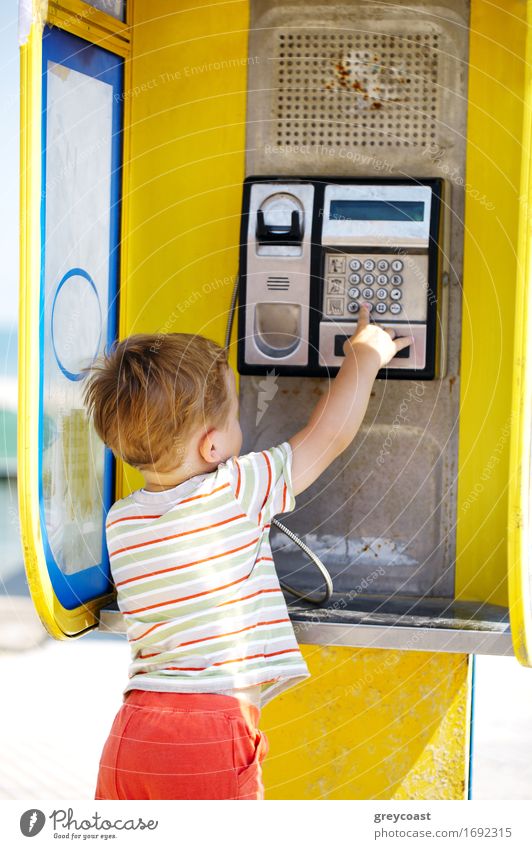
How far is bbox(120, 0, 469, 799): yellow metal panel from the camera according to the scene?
2172 mm

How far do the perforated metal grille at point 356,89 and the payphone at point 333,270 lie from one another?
15cm

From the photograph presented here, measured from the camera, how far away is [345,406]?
1.90 meters

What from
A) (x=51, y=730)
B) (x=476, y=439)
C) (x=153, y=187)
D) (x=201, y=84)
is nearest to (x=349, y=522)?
(x=476, y=439)

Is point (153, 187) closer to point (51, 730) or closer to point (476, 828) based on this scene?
point (476, 828)

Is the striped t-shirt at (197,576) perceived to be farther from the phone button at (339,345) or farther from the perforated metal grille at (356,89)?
the perforated metal grille at (356,89)

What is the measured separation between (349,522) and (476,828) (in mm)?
709

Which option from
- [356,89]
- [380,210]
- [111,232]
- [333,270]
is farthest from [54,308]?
[356,89]

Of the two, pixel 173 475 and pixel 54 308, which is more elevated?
pixel 54 308

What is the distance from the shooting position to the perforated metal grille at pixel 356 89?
2.20 m

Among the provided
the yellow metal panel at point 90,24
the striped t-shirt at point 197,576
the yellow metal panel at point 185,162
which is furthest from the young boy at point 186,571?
the yellow metal panel at point 90,24

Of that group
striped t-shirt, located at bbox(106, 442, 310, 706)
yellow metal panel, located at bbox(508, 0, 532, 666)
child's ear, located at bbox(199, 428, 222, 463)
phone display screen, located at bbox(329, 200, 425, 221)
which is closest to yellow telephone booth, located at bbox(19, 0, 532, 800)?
phone display screen, located at bbox(329, 200, 425, 221)

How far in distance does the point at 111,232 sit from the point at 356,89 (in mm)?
613

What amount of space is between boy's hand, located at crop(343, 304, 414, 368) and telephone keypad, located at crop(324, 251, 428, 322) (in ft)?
0.10

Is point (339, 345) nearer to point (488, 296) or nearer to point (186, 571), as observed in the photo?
point (488, 296)
